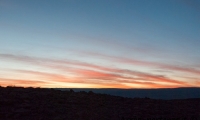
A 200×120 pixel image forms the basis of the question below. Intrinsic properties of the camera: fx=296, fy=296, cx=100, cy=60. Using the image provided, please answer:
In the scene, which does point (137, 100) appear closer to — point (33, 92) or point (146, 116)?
point (146, 116)

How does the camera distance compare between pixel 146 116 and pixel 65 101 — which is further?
pixel 65 101

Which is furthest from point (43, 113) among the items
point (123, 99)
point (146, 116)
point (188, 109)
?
point (188, 109)

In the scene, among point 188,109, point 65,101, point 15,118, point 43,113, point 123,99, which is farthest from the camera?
point 123,99

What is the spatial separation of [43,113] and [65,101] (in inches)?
121

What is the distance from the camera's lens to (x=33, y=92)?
20.3m

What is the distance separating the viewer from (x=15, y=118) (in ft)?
48.7

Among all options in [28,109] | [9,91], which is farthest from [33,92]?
[28,109]

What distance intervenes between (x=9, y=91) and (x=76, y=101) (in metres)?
4.59

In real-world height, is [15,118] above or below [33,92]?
below

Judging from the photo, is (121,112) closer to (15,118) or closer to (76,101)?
(76,101)

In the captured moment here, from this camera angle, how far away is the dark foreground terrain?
15805 mm

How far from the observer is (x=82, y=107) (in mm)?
17703

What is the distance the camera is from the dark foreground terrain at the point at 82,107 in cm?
1580

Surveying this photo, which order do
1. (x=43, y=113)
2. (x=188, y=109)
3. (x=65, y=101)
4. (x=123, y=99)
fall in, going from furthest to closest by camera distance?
(x=123, y=99), (x=188, y=109), (x=65, y=101), (x=43, y=113)
